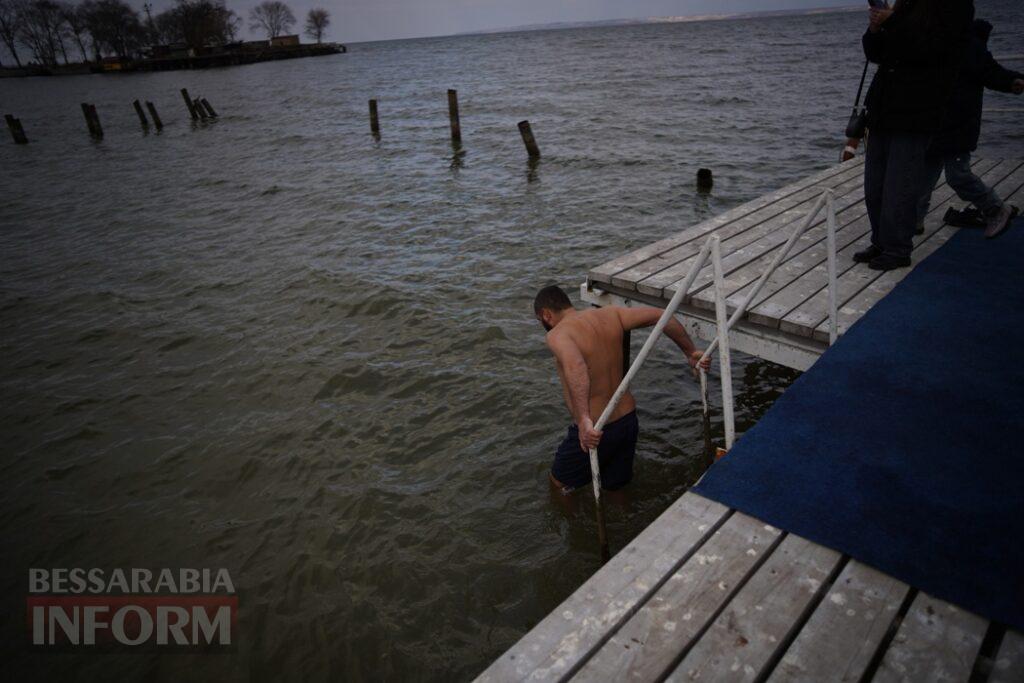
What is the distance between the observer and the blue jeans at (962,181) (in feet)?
17.3

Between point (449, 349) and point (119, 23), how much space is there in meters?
135

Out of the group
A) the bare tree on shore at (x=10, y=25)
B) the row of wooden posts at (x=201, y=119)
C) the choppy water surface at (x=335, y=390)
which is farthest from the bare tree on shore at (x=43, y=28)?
the choppy water surface at (x=335, y=390)

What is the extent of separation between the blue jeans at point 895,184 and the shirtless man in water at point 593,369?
2.56 metres

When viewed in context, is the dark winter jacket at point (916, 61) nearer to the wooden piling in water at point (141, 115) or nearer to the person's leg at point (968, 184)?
the person's leg at point (968, 184)

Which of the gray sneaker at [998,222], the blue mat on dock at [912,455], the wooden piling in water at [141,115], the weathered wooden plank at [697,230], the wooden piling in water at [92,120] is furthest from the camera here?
the wooden piling in water at [141,115]

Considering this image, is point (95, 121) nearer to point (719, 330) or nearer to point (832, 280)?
point (719, 330)

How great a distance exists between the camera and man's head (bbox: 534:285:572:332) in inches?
153

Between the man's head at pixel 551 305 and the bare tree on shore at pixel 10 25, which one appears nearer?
the man's head at pixel 551 305

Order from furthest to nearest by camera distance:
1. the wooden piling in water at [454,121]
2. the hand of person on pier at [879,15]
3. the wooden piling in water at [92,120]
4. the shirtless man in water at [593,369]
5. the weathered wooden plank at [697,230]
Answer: the wooden piling in water at [92,120] → the wooden piling in water at [454,121] → the weathered wooden plank at [697,230] → the hand of person on pier at [879,15] → the shirtless man in water at [593,369]

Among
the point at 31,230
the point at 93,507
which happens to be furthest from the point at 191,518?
the point at 31,230

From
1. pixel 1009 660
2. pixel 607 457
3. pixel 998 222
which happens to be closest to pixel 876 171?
pixel 998 222

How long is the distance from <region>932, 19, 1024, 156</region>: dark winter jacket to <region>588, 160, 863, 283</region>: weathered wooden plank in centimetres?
222

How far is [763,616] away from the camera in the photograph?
220 centimetres

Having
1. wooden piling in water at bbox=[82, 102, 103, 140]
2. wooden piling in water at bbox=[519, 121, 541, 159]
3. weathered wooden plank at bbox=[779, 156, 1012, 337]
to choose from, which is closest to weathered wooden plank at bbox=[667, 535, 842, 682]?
weathered wooden plank at bbox=[779, 156, 1012, 337]
